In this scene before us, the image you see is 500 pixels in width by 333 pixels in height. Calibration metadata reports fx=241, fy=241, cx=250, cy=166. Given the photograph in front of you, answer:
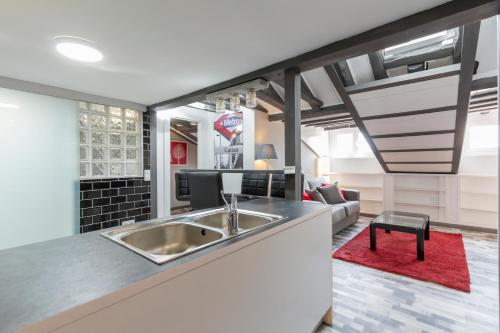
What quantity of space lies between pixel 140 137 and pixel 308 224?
2467mm

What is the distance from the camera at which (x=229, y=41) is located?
4.87 feet

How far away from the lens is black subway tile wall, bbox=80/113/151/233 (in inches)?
102

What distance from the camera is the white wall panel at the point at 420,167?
3.99m

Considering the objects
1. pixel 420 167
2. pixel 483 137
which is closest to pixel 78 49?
pixel 420 167

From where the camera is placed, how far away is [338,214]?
143 inches

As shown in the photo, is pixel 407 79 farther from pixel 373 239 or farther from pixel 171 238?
pixel 171 238

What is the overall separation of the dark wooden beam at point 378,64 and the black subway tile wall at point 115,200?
8.74 ft

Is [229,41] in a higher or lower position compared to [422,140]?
higher

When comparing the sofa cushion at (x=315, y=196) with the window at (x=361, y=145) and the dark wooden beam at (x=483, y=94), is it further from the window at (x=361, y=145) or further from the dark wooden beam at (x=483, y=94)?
the dark wooden beam at (x=483, y=94)

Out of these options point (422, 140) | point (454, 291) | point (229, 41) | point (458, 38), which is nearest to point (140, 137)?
point (229, 41)

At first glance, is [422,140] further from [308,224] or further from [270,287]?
[270,287]

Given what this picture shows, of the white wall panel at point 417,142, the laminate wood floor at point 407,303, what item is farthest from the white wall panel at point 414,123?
the laminate wood floor at point 407,303

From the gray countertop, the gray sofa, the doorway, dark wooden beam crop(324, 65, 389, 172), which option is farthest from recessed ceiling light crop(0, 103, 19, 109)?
the gray sofa

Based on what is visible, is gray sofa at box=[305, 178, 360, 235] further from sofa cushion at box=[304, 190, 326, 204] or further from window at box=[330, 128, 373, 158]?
window at box=[330, 128, 373, 158]
